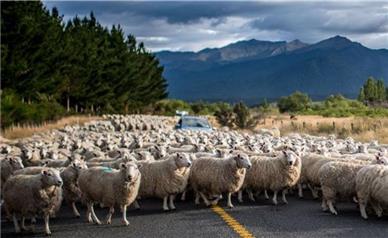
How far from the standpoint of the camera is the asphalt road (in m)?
11.1

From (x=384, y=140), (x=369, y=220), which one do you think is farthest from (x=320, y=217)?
(x=384, y=140)

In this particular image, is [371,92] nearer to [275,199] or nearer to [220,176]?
[275,199]

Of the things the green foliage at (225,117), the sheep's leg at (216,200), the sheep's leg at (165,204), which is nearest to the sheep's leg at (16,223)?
the sheep's leg at (165,204)

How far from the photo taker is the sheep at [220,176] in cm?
1413

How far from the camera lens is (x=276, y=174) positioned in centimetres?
1457

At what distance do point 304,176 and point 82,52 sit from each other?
1979 inches

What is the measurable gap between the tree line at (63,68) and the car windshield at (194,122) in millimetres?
11649

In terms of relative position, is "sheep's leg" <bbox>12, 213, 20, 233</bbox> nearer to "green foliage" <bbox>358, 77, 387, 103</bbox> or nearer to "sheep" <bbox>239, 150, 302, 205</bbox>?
"sheep" <bbox>239, 150, 302, 205</bbox>

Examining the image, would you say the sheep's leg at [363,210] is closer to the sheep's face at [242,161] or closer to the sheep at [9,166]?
the sheep's face at [242,161]

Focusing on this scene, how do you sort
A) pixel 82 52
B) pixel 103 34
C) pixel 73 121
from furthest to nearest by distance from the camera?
pixel 103 34
pixel 82 52
pixel 73 121

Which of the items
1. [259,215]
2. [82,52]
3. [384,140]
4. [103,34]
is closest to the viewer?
[259,215]

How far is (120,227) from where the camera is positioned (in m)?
11.9

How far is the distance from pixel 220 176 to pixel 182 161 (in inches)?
35.2

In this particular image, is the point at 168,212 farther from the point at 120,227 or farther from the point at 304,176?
the point at 304,176
